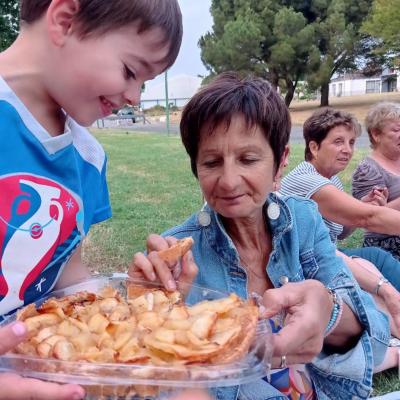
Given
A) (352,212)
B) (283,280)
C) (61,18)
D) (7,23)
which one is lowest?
(352,212)

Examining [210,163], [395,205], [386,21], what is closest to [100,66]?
[210,163]

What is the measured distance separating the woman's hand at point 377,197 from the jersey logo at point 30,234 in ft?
8.03

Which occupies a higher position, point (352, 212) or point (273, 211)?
point (273, 211)

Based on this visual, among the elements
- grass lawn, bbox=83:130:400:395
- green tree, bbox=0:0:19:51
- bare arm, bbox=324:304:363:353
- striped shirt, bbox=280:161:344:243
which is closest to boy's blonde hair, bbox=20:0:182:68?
bare arm, bbox=324:304:363:353

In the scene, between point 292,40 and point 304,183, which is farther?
point 292,40

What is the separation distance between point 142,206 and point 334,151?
377 centimetres

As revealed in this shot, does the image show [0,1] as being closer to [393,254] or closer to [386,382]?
[393,254]

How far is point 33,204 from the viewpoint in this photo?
1438 millimetres

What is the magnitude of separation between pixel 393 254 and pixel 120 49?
2.85m

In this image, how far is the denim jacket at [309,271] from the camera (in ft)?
5.39

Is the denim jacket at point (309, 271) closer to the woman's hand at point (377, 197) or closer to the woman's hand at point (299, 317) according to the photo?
the woman's hand at point (299, 317)

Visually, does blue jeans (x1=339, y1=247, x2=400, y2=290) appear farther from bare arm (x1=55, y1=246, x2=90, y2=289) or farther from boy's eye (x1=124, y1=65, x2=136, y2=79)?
boy's eye (x1=124, y1=65, x2=136, y2=79)

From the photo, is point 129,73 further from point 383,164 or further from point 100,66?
point 383,164

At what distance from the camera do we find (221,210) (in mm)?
1763
